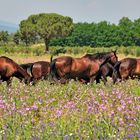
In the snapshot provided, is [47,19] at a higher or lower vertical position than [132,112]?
higher

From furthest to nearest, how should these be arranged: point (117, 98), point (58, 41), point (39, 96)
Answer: point (58, 41), point (39, 96), point (117, 98)

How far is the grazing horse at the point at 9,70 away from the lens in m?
16.5

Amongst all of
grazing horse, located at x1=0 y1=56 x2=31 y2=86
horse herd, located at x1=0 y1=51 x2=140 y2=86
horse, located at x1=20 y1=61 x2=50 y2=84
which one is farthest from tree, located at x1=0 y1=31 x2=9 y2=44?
grazing horse, located at x1=0 y1=56 x2=31 y2=86

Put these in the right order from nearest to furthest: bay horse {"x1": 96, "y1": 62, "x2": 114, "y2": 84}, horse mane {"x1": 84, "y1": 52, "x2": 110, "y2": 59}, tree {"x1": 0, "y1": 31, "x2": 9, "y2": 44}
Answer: horse mane {"x1": 84, "y1": 52, "x2": 110, "y2": 59} → bay horse {"x1": 96, "y1": 62, "x2": 114, "y2": 84} → tree {"x1": 0, "y1": 31, "x2": 9, "y2": 44}

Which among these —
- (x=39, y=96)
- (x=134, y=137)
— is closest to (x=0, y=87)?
(x=39, y=96)

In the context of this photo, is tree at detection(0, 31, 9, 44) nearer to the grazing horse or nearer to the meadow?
A: the grazing horse

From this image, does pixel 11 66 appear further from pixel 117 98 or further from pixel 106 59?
pixel 117 98

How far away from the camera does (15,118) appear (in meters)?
6.59

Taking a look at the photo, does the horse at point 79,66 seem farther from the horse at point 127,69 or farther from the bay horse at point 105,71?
the horse at point 127,69

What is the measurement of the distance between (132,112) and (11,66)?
10.8 metres

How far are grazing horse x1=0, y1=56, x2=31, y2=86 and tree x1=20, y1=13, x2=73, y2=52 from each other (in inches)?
2625

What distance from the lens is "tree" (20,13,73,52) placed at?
86125 mm

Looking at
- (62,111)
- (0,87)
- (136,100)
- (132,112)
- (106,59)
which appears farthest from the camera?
(106,59)

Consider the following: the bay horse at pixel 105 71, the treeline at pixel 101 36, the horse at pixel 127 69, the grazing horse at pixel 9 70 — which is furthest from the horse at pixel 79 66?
the treeline at pixel 101 36
